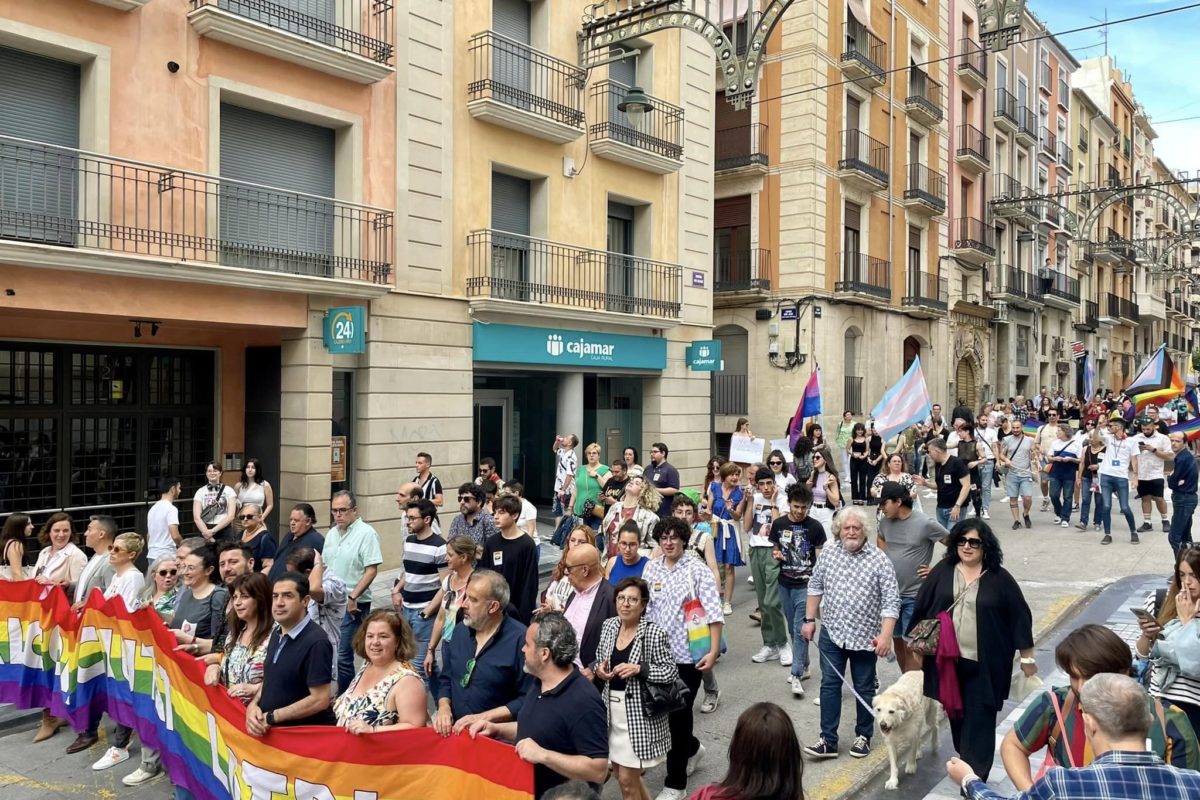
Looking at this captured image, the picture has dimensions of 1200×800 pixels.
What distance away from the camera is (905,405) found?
1419 cm

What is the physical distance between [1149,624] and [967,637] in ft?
3.04

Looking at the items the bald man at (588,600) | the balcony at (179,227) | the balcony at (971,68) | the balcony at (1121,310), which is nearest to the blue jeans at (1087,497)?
the balcony at (179,227)

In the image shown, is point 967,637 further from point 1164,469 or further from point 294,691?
point 1164,469

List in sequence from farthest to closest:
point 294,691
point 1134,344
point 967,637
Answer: point 1134,344
point 967,637
point 294,691

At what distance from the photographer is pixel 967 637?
5051mm

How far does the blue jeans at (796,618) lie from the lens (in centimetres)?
718

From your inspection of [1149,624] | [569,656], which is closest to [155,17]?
[569,656]

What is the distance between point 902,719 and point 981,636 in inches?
31.0

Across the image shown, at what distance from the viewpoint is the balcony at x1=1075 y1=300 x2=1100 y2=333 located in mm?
44562

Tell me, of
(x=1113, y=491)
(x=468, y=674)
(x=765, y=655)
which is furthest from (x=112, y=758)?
(x=1113, y=491)

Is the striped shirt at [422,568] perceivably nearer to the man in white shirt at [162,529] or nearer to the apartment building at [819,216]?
the man in white shirt at [162,529]

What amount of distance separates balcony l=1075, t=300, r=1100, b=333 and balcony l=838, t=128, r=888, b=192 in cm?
2331

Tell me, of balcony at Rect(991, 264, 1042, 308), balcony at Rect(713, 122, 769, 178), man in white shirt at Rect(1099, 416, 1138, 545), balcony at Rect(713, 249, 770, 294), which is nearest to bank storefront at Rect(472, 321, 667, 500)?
man in white shirt at Rect(1099, 416, 1138, 545)

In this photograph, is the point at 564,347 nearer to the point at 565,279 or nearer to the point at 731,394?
the point at 565,279
